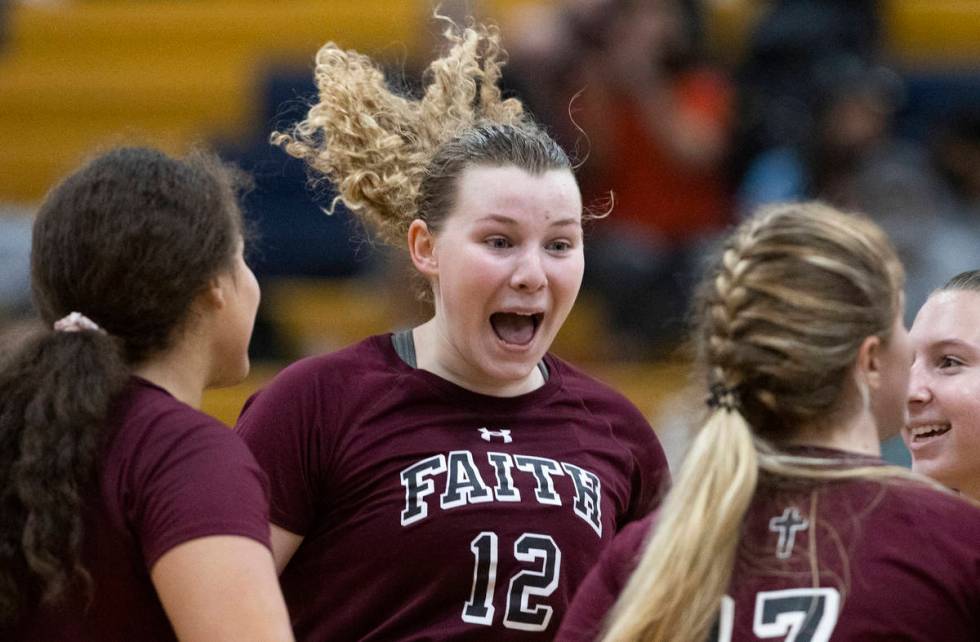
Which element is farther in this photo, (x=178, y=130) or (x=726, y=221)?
(x=178, y=130)

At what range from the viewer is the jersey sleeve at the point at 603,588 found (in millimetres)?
2334

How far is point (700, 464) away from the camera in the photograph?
2258 millimetres

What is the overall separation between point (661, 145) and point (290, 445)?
4.22 metres

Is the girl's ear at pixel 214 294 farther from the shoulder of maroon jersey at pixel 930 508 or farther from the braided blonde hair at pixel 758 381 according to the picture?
the shoulder of maroon jersey at pixel 930 508

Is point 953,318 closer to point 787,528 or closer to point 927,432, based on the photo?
point 927,432

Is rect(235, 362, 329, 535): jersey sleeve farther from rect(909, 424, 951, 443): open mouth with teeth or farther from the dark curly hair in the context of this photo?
rect(909, 424, 951, 443): open mouth with teeth

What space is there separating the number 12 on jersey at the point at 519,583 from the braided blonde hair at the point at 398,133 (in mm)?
654

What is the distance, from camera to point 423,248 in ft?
10.3

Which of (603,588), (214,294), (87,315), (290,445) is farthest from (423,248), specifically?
(603,588)

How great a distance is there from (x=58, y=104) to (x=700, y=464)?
697 centimetres

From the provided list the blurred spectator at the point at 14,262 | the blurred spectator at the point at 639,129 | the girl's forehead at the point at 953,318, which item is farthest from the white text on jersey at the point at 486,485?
the blurred spectator at the point at 14,262

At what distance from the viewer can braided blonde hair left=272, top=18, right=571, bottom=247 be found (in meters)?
3.16

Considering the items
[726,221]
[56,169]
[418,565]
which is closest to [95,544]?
[418,565]

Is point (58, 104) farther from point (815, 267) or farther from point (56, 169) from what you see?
point (815, 267)
